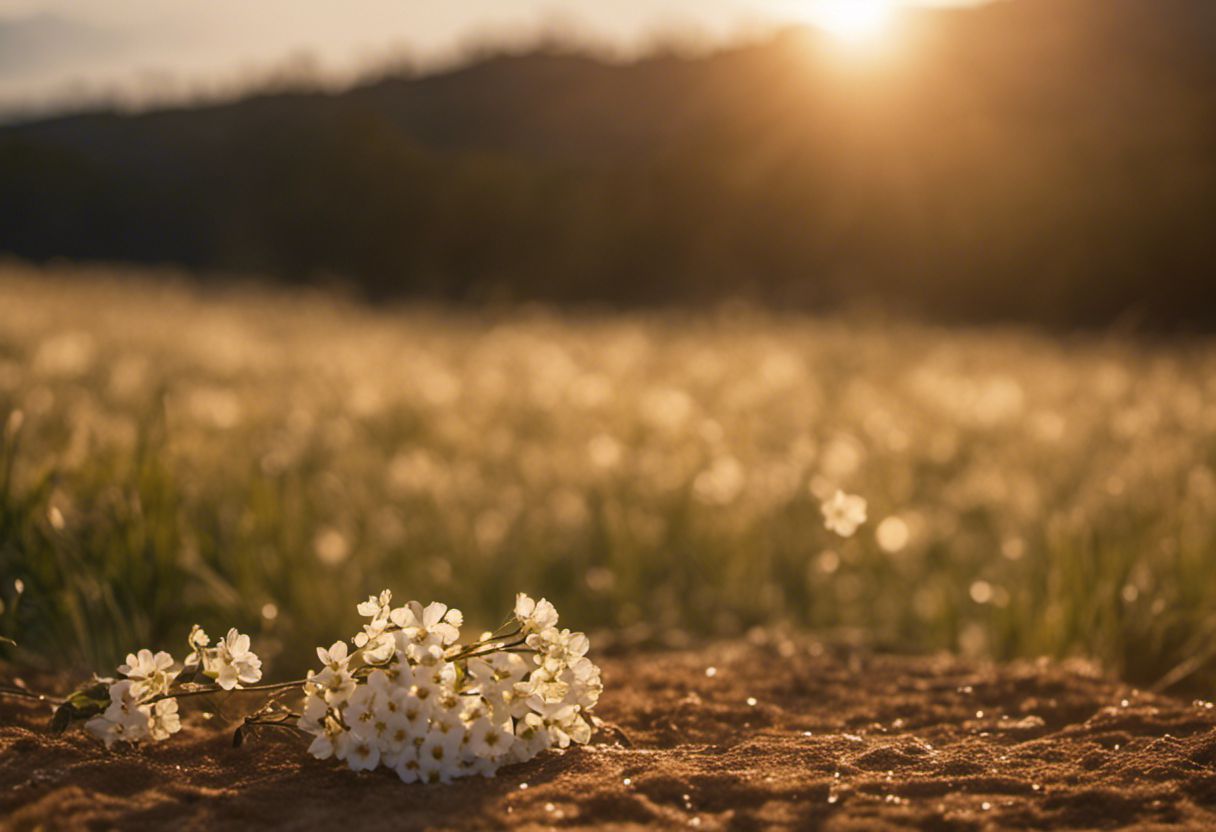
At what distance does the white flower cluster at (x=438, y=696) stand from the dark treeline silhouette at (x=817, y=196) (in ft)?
45.4

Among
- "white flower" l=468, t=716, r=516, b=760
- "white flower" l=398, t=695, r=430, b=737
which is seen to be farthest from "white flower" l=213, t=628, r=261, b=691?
"white flower" l=468, t=716, r=516, b=760

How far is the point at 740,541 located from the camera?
469 centimetres

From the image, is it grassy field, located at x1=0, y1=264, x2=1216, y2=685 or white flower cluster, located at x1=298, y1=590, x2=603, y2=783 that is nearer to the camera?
white flower cluster, located at x1=298, y1=590, x2=603, y2=783

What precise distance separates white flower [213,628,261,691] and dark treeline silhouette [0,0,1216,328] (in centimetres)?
1406

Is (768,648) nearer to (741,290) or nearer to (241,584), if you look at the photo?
(241,584)

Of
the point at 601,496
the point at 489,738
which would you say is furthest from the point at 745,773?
the point at 601,496

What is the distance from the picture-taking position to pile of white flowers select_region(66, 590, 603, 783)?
72.7 inches

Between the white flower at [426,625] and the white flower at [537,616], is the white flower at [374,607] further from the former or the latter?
the white flower at [537,616]

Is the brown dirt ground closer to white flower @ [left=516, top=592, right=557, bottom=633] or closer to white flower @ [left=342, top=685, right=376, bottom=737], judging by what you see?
white flower @ [left=342, top=685, right=376, bottom=737]

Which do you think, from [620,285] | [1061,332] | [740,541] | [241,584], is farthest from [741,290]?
[241,584]

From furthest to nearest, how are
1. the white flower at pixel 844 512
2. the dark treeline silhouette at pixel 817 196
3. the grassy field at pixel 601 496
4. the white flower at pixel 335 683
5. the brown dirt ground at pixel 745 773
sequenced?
1. the dark treeline silhouette at pixel 817 196
2. the grassy field at pixel 601 496
3. the white flower at pixel 844 512
4. the white flower at pixel 335 683
5. the brown dirt ground at pixel 745 773

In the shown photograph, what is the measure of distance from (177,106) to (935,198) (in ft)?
109

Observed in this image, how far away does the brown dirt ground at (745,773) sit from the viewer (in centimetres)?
176

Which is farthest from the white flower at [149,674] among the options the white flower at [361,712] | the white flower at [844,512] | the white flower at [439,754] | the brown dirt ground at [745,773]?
the white flower at [844,512]
